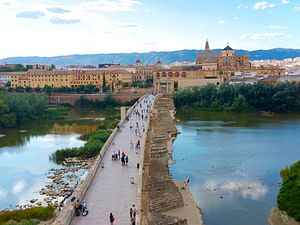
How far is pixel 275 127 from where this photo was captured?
38.1 metres

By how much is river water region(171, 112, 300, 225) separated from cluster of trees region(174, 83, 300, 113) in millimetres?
7437

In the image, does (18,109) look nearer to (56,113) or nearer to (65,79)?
(56,113)

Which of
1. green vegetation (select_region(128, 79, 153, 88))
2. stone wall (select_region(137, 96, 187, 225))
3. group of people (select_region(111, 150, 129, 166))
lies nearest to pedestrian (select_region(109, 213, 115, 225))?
stone wall (select_region(137, 96, 187, 225))

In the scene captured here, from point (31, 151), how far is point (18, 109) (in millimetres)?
16403

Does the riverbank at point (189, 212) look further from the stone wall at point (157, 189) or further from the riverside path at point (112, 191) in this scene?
the riverside path at point (112, 191)

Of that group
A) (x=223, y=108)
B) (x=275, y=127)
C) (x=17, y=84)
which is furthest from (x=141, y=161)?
(x=17, y=84)

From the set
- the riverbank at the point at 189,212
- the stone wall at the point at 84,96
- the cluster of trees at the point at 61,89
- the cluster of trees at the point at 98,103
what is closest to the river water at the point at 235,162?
the riverbank at the point at 189,212

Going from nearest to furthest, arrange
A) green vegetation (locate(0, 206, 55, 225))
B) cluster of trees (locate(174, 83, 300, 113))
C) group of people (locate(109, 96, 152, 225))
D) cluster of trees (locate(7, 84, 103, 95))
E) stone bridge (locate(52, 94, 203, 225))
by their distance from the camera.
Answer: group of people (locate(109, 96, 152, 225)), stone bridge (locate(52, 94, 203, 225)), green vegetation (locate(0, 206, 55, 225)), cluster of trees (locate(174, 83, 300, 113)), cluster of trees (locate(7, 84, 103, 95))

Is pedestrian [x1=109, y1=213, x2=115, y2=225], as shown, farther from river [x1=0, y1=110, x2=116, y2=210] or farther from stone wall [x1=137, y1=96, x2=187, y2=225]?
river [x1=0, y1=110, x2=116, y2=210]

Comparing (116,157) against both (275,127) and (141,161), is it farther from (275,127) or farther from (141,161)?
(275,127)

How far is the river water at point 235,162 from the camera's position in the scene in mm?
17570

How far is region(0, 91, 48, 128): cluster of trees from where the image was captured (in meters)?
42.2

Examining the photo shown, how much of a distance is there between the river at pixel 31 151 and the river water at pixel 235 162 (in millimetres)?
6393

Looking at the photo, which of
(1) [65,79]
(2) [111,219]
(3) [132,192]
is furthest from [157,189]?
(1) [65,79]
